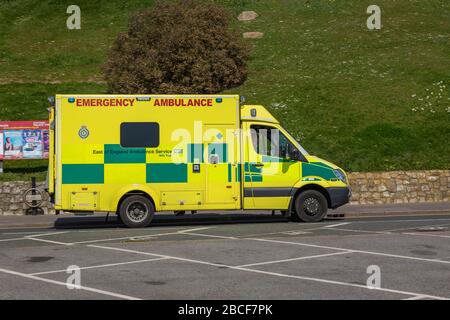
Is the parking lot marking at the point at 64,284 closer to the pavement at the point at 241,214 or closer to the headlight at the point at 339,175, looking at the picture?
the pavement at the point at 241,214

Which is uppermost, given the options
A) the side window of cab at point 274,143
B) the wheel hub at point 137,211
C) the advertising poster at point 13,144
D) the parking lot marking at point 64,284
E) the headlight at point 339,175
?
the advertising poster at point 13,144

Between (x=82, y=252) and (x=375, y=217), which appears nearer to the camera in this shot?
(x=82, y=252)

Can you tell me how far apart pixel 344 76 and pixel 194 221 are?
16.3 m

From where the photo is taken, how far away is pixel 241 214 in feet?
72.5

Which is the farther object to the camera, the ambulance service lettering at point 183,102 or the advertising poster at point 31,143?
the advertising poster at point 31,143

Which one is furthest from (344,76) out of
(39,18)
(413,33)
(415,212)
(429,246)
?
(39,18)

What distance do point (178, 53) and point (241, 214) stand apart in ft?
38.9

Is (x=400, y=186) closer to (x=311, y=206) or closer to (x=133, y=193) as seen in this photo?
(x=311, y=206)

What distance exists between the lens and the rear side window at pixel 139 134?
18.1 m

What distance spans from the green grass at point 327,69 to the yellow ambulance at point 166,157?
825cm

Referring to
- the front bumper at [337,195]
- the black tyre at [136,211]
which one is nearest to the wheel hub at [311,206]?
the front bumper at [337,195]

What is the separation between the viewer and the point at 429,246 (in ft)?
47.4

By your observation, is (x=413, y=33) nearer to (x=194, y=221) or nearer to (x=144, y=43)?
(x=144, y=43)

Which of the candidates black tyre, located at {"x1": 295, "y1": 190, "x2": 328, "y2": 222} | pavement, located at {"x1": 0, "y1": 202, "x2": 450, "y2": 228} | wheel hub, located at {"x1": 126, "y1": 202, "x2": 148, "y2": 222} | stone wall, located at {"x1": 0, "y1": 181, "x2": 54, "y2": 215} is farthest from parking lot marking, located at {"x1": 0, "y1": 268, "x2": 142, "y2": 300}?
stone wall, located at {"x1": 0, "y1": 181, "x2": 54, "y2": 215}
